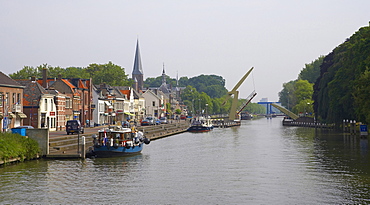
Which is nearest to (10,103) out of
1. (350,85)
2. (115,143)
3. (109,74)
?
(115,143)

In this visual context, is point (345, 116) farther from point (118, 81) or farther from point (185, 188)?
point (118, 81)

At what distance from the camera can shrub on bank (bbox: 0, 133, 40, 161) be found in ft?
118

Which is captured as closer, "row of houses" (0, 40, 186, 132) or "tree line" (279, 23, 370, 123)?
"tree line" (279, 23, 370, 123)

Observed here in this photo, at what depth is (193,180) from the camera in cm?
3200

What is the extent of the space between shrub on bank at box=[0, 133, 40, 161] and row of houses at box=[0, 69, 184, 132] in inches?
259

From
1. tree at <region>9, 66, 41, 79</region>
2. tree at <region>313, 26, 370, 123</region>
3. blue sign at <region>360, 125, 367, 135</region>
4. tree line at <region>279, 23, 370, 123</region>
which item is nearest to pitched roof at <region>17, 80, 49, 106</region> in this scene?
tree line at <region>279, 23, 370, 123</region>

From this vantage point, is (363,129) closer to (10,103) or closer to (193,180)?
(193,180)

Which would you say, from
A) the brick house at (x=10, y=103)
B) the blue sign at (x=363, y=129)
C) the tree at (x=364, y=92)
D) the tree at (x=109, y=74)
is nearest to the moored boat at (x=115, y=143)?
the brick house at (x=10, y=103)

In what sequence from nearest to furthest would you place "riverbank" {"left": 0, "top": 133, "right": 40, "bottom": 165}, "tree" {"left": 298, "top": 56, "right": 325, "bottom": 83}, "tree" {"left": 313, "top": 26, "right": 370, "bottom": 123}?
"riverbank" {"left": 0, "top": 133, "right": 40, "bottom": 165}, "tree" {"left": 313, "top": 26, "right": 370, "bottom": 123}, "tree" {"left": 298, "top": 56, "right": 325, "bottom": 83}

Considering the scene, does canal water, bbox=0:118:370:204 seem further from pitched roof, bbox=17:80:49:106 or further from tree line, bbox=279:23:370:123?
pitched roof, bbox=17:80:49:106

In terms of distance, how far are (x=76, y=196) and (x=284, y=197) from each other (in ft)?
32.3

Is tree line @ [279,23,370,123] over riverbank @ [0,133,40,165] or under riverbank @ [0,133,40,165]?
over

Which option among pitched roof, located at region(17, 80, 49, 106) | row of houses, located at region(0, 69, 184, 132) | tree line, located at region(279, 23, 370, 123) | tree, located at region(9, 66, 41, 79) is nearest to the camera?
tree line, located at region(279, 23, 370, 123)

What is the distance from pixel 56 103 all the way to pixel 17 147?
113 ft
